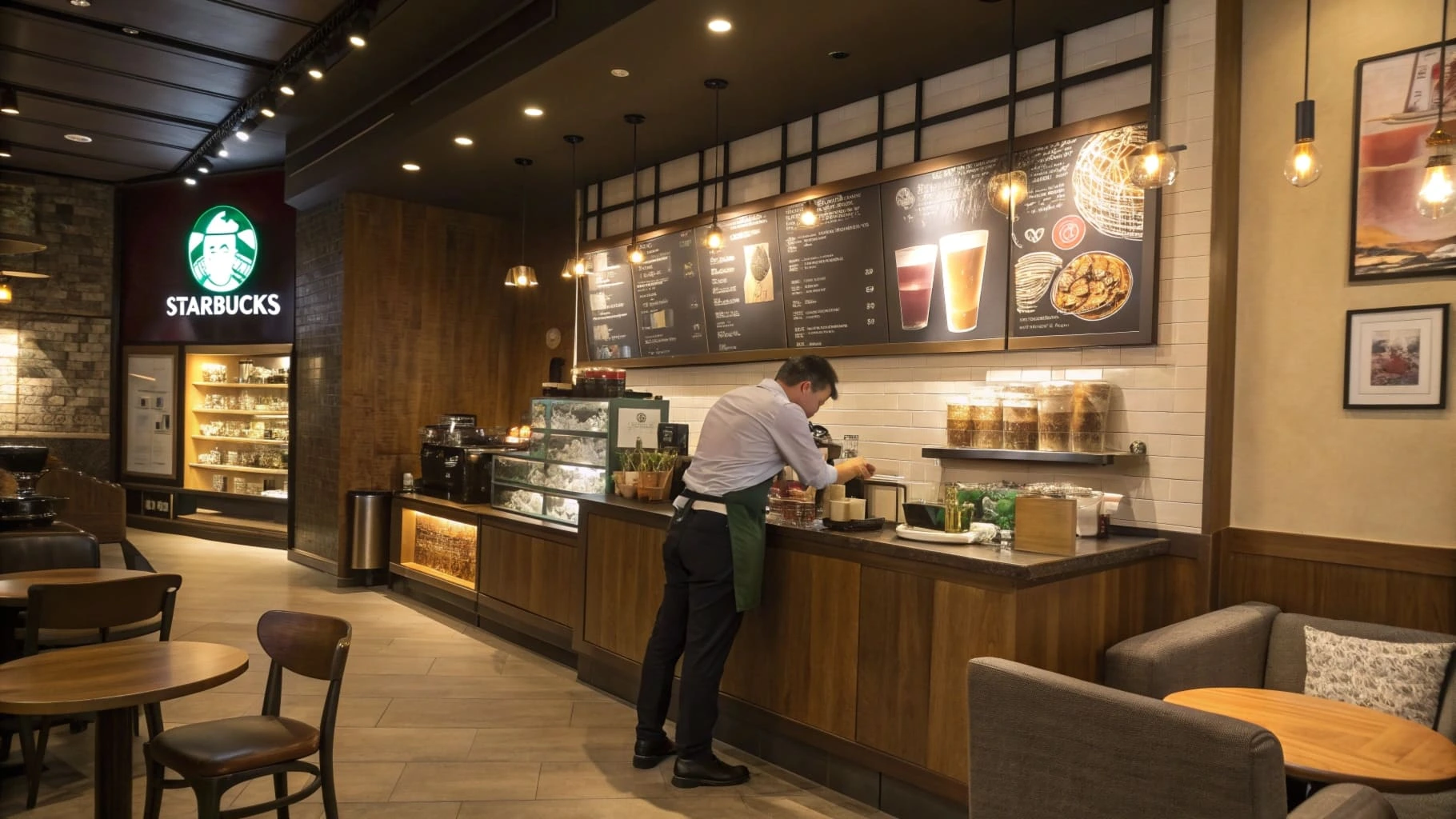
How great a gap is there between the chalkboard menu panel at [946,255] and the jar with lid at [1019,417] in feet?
1.13

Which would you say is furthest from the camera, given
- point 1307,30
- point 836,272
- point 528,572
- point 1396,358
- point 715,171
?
point 715,171

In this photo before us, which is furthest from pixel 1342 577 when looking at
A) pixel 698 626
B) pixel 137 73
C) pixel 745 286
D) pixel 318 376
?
pixel 137 73

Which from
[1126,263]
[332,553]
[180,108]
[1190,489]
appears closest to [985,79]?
[1126,263]

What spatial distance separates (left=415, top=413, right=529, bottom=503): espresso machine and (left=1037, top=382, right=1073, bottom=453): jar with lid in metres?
4.11

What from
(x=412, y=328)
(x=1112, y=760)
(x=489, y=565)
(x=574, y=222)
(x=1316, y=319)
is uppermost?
(x=574, y=222)

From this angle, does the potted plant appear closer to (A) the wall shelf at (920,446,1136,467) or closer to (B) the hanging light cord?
(A) the wall shelf at (920,446,1136,467)

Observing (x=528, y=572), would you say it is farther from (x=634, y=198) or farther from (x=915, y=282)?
(x=915, y=282)

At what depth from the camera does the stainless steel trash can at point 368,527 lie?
295 inches

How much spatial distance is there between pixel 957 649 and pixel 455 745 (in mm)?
2327

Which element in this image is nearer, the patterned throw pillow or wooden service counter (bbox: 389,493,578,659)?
the patterned throw pillow

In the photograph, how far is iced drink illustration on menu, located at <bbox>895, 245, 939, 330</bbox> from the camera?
4.54 metres

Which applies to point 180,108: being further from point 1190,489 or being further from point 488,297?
point 1190,489

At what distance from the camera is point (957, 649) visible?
10.3 feet

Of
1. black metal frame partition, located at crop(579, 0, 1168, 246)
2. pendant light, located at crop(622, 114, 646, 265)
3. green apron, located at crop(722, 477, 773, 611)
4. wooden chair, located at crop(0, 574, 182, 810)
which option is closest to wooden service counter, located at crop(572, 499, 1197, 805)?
green apron, located at crop(722, 477, 773, 611)
